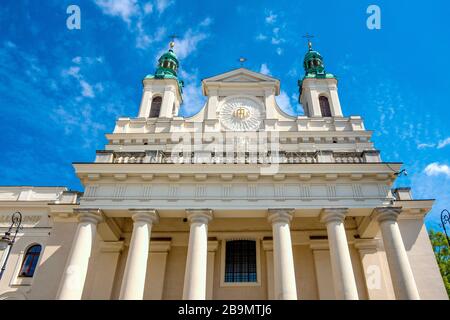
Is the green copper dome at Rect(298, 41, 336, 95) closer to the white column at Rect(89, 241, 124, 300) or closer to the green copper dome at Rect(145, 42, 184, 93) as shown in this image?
the green copper dome at Rect(145, 42, 184, 93)

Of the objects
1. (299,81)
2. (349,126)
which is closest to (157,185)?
(349,126)

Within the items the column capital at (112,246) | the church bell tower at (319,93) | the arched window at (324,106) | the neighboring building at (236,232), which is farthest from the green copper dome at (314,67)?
the column capital at (112,246)

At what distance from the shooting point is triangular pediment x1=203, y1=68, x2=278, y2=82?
27.5 meters

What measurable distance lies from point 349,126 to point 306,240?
11.0 meters

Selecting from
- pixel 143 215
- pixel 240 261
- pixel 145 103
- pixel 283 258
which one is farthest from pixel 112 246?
pixel 145 103

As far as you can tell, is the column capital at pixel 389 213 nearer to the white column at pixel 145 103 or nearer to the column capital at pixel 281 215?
the column capital at pixel 281 215

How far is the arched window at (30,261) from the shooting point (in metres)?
23.1

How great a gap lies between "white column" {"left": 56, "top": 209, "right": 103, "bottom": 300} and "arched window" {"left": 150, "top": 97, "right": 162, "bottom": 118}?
14368 mm

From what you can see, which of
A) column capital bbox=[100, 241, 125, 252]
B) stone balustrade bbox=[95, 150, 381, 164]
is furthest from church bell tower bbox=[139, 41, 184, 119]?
column capital bbox=[100, 241, 125, 252]

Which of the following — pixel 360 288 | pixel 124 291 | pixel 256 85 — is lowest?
pixel 124 291

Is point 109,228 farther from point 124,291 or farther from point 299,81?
point 299,81

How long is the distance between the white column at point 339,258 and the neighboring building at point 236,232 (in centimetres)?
5

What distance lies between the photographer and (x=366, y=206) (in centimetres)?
1648
